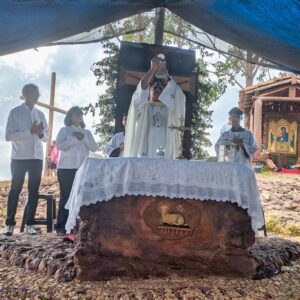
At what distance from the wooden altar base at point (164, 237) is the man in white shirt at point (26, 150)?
5.67 ft

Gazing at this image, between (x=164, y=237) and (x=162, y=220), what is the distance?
0.52 ft

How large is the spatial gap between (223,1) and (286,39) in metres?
0.56

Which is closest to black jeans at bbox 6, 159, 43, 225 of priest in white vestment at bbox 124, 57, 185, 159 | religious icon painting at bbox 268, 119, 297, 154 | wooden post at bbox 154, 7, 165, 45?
priest in white vestment at bbox 124, 57, 185, 159

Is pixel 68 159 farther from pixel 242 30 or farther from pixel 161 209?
pixel 242 30

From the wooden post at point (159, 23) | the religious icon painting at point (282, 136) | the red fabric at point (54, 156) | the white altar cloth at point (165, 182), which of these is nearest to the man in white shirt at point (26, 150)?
the white altar cloth at point (165, 182)

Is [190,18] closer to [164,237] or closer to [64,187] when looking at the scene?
[164,237]

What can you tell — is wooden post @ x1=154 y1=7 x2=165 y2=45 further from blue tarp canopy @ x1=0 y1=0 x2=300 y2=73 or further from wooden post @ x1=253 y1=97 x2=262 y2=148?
wooden post @ x1=253 y1=97 x2=262 y2=148

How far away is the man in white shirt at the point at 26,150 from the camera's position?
408 centimetres

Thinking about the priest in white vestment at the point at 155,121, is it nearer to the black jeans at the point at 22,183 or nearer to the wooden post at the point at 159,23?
the black jeans at the point at 22,183

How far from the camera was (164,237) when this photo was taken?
278cm

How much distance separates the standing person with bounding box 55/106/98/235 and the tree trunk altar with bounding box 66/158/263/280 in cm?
150

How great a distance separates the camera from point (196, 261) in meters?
2.83

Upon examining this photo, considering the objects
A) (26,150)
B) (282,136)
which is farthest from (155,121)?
(282,136)

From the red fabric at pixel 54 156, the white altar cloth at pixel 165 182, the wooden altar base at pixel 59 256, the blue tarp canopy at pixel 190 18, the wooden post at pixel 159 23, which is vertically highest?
the wooden post at pixel 159 23
